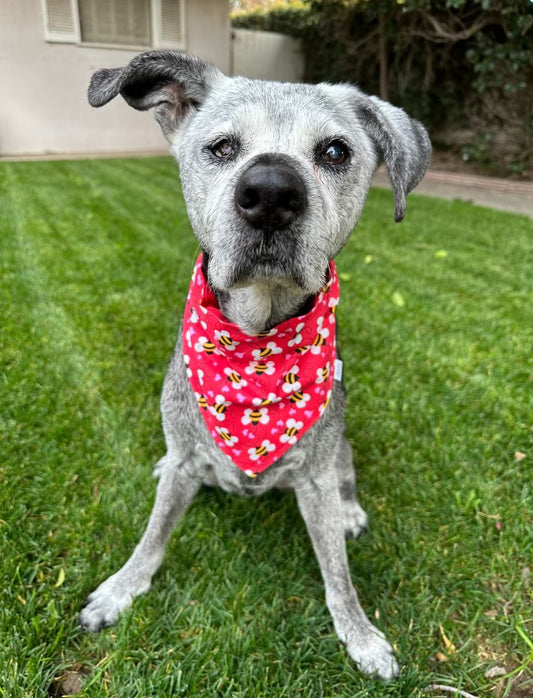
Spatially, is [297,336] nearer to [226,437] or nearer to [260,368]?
[260,368]

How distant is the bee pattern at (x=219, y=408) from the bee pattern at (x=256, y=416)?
80mm

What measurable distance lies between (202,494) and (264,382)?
857mm

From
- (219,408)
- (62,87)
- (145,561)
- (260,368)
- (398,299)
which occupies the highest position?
(260,368)

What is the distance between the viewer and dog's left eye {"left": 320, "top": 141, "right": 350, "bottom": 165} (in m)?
1.77

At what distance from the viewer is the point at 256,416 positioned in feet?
6.48

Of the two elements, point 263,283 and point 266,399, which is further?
point 266,399

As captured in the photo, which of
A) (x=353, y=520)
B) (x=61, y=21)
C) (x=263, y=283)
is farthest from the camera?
(x=61, y=21)

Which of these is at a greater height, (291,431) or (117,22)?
(117,22)

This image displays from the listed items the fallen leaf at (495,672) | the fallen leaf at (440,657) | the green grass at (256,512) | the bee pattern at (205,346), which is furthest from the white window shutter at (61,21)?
the fallen leaf at (495,672)

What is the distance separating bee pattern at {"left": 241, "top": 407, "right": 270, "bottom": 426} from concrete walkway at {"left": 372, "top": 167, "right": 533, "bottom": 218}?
6980mm

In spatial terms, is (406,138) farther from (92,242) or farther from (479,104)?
(479,104)

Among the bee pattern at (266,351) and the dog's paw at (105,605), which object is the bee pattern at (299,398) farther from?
the dog's paw at (105,605)

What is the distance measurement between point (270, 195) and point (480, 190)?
9.66 m

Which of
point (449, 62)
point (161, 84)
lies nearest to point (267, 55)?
point (449, 62)
